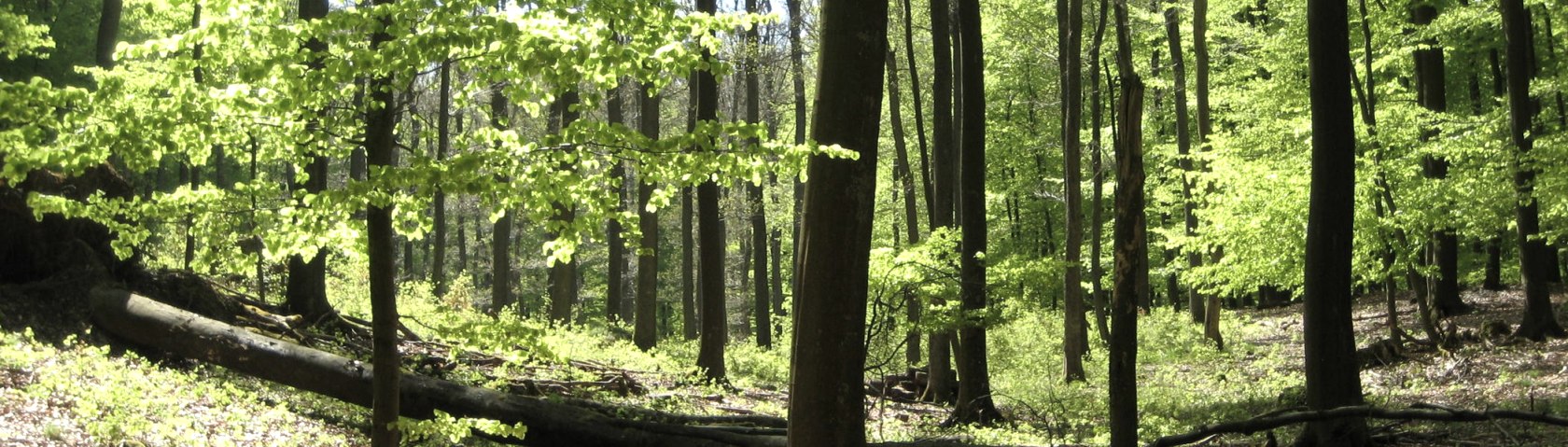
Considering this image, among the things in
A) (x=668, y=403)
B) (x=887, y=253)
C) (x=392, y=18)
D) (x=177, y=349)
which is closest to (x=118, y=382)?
(x=177, y=349)

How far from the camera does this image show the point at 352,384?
10.1 meters

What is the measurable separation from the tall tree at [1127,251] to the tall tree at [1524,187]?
1062 centimetres

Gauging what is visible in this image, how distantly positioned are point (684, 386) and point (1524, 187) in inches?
474

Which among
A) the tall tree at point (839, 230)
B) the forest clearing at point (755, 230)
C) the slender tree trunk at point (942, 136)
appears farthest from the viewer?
the slender tree trunk at point (942, 136)

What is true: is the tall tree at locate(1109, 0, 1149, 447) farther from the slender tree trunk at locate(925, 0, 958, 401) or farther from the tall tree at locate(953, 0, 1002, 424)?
the slender tree trunk at locate(925, 0, 958, 401)

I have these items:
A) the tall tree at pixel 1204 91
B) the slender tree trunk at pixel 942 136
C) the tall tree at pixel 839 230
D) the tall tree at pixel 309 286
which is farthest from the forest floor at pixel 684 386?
the tall tree at pixel 839 230

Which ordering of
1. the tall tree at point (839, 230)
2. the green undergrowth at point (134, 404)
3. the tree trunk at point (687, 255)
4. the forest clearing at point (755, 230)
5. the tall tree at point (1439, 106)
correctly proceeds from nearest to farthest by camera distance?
1. the forest clearing at point (755, 230)
2. the tall tree at point (839, 230)
3. the green undergrowth at point (134, 404)
4. the tall tree at point (1439, 106)
5. the tree trunk at point (687, 255)

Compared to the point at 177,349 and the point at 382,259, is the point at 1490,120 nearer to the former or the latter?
the point at 382,259

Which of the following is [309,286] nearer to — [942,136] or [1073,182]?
[942,136]

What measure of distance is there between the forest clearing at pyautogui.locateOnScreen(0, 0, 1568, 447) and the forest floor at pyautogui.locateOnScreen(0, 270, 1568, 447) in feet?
0.22

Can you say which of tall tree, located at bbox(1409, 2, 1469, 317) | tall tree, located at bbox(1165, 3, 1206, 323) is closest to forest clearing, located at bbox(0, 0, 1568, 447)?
tall tree, located at bbox(1409, 2, 1469, 317)

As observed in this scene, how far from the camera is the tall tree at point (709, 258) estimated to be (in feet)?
49.2

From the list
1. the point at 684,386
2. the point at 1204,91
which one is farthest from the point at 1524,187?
the point at 684,386

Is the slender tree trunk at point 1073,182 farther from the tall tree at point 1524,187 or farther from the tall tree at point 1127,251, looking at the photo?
the tall tree at point 1127,251
